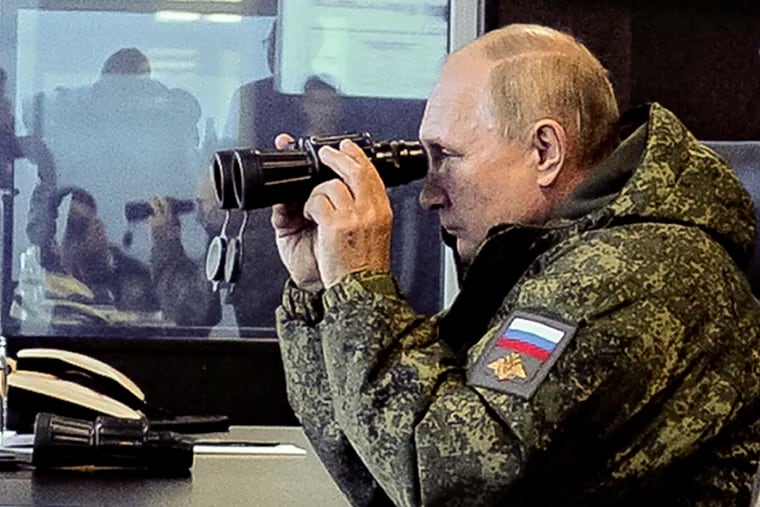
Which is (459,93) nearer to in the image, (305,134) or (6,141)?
(305,134)

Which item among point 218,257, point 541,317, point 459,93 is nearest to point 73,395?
point 218,257

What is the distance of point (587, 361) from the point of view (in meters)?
1.14

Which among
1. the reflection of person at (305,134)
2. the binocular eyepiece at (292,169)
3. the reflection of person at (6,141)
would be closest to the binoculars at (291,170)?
the binocular eyepiece at (292,169)

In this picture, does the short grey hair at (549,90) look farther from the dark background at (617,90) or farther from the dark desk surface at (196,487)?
the dark background at (617,90)

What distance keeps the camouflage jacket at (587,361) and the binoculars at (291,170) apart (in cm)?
15

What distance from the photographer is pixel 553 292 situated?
3.92 feet

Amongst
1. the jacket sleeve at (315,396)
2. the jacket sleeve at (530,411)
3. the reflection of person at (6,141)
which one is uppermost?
the jacket sleeve at (530,411)

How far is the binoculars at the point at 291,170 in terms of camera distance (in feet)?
4.60

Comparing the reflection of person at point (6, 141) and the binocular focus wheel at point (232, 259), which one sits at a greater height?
the binocular focus wheel at point (232, 259)

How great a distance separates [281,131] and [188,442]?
1.59 m

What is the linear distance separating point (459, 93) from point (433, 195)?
0.11 m

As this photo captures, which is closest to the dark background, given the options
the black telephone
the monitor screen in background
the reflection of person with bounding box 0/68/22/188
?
the monitor screen in background

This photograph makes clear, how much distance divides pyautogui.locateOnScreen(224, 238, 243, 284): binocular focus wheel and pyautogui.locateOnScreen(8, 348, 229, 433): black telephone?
22 cm

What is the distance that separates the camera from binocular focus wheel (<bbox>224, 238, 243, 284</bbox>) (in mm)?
1682
